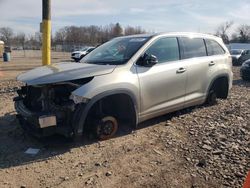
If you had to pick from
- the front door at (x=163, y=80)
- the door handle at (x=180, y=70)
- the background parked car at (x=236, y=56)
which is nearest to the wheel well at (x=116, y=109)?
the front door at (x=163, y=80)

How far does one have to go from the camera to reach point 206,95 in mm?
7043

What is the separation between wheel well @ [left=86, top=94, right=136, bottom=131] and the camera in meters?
5.06

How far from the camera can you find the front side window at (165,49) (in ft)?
19.0

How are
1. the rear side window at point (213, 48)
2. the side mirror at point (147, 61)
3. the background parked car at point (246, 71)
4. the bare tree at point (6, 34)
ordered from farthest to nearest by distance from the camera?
1. the bare tree at point (6, 34)
2. the background parked car at point (246, 71)
3. the rear side window at point (213, 48)
4. the side mirror at point (147, 61)

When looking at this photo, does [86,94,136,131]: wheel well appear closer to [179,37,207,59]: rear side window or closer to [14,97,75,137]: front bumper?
[14,97,75,137]: front bumper

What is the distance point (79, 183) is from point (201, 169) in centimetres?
160

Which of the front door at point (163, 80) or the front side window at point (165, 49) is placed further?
the front side window at point (165, 49)

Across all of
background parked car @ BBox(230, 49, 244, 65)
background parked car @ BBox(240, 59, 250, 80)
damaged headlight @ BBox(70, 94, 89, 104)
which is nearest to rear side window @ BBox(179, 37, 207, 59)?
damaged headlight @ BBox(70, 94, 89, 104)

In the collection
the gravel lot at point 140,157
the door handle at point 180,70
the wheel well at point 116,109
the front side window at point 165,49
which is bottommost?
the gravel lot at point 140,157

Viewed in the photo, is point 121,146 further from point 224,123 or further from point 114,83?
point 224,123

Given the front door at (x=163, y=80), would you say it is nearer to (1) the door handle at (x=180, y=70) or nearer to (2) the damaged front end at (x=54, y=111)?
(1) the door handle at (x=180, y=70)

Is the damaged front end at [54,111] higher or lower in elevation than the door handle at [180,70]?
lower

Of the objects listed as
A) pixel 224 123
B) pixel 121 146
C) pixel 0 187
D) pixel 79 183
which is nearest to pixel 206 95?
pixel 224 123

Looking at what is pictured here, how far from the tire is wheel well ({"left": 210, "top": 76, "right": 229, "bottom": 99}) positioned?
3.21 meters
